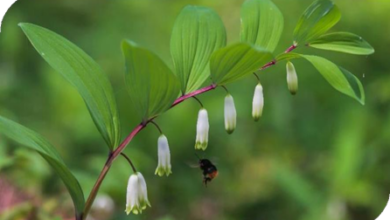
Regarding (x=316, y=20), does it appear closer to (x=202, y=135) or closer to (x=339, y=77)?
(x=339, y=77)

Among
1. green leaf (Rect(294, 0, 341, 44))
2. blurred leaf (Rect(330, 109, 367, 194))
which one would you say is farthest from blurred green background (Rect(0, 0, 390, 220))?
green leaf (Rect(294, 0, 341, 44))

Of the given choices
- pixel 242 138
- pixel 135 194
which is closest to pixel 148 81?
pixel 135 194

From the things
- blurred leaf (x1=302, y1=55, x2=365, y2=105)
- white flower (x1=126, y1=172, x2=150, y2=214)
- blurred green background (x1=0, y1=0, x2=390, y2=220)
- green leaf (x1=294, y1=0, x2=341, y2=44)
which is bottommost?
blurred green background (x1=0, y1=0, x2=390, y2=220)

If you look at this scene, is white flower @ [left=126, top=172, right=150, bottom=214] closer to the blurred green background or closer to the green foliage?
the green foliage

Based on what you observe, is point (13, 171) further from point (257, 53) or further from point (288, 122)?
point (288, 122)

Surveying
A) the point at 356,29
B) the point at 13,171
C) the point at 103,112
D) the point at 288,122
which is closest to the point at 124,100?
the point at 288,122

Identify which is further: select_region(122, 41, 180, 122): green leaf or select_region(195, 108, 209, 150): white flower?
select_region(195, 108, 209, 150): white flower
